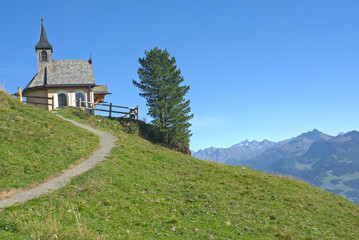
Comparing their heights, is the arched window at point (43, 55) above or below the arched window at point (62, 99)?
above

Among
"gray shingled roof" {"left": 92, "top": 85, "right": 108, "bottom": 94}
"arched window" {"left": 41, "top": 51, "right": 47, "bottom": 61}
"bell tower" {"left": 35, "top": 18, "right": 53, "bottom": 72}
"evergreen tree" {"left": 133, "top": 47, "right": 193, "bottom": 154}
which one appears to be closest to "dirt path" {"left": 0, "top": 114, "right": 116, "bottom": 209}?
"evergreen tree" {"left": 133, "top": 47, "right": 193, "bottom": 154}

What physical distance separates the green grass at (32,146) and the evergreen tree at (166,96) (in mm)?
13383

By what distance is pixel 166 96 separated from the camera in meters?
40.2

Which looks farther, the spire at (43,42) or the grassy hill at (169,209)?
the spire at (43,42)

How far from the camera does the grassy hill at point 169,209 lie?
9761 mm

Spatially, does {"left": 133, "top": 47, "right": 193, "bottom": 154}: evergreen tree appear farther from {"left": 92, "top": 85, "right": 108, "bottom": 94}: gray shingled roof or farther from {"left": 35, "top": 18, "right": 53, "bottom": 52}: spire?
{"left": 35, "top": 18, "right": 53, "bottom": 52}: spire

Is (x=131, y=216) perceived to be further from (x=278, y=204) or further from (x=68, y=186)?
(x=278, y=204)

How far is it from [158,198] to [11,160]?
27.6 feet

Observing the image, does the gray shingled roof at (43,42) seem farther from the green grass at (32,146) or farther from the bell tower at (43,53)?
the green grass at (32,146)

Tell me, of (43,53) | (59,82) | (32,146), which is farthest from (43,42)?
(32,146)

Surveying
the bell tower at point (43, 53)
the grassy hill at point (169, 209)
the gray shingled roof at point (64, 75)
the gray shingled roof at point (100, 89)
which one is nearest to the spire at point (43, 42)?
the bell tower at point (43, 53)

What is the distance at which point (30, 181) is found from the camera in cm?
1417

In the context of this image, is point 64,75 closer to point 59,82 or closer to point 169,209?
point 59,82

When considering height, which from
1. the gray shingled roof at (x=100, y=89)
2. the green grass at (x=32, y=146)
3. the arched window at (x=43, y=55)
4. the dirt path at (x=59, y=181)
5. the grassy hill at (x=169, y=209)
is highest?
the arched window at (x=43, y=55)
